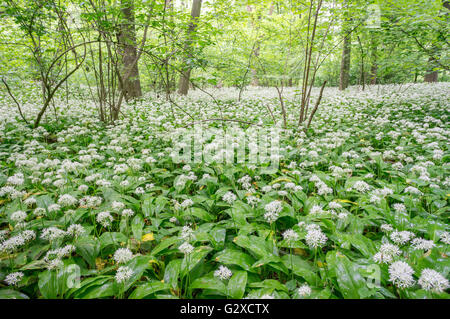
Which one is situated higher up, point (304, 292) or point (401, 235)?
point (401, 235)

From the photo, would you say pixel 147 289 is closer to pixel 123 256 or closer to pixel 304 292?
pixel 123 256

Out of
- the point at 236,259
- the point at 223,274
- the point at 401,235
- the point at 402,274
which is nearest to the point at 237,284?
the point at 223,274

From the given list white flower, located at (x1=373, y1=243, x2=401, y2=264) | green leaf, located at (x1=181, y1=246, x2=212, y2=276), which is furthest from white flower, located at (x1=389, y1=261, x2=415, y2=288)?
green leaf, located at (x1=181, y1=246, x2=212, y2=276)

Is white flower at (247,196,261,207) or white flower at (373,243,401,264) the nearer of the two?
white flower at (373,243,401,264)

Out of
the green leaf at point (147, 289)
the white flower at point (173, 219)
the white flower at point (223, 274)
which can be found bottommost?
the green leaf at point (147, 289)

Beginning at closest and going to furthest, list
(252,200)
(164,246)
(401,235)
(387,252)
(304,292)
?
(304,292) < (387,252) < (401,235) < (164,246) < (252,200)

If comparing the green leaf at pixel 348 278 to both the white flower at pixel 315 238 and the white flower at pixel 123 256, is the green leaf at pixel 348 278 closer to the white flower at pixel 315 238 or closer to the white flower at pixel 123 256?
the white flower at pixel 315 238

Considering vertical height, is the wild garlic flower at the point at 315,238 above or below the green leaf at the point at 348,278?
above

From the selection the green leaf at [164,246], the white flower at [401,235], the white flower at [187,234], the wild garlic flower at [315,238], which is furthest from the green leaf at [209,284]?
the white flower at [401,235]

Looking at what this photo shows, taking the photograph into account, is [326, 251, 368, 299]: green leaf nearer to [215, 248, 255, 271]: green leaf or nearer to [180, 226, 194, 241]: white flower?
[215, 248, 255, 271]: green leaf

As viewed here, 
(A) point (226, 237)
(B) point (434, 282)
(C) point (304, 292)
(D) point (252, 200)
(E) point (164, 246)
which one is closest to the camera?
(B) point (434, 282)
